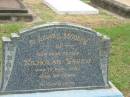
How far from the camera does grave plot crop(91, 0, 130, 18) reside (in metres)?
11.6

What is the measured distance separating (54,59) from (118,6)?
6.97m

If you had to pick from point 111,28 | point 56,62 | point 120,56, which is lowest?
point 111,28

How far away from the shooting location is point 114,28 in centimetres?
1008

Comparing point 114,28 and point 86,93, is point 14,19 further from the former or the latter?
point 86,93

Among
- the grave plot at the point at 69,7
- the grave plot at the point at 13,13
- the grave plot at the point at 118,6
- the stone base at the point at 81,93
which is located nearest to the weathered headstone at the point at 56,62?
the stone base at the point at 81,93

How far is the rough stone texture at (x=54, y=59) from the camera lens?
5309 millimetres

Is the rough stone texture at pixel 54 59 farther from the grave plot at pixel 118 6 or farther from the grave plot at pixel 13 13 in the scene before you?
the grave plot at pixel 118 6

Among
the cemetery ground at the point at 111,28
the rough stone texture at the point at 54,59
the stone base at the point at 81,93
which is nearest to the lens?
the rough stone texture at the point at 54,59

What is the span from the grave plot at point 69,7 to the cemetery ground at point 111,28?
16 cm

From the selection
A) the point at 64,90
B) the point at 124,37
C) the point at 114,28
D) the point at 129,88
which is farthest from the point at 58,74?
the point at 114,28

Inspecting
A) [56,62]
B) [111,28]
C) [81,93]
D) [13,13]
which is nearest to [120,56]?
[111,28]

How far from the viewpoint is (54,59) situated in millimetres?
5434

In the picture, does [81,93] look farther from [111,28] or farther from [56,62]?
[111,28]

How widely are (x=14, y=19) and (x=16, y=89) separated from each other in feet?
17.1
